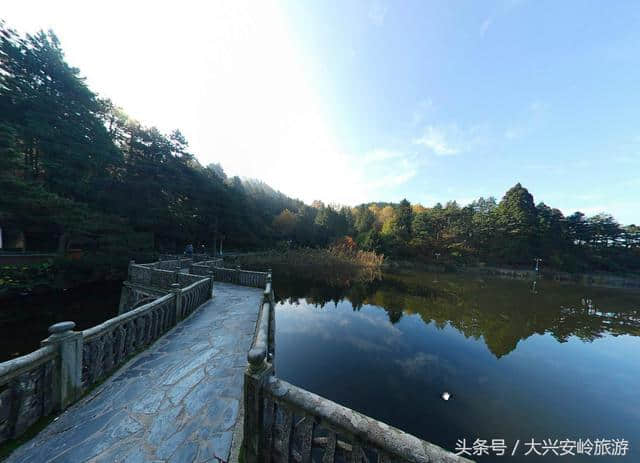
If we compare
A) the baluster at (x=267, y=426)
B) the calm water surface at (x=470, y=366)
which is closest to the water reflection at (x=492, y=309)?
the calm water surface at (x=470, y=366)

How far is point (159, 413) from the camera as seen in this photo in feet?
10.3

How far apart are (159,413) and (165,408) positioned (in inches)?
4.0

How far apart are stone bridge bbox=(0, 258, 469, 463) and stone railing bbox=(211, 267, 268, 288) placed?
618 cm

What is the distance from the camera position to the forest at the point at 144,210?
13578mm

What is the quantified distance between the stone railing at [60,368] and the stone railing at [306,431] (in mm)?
2676

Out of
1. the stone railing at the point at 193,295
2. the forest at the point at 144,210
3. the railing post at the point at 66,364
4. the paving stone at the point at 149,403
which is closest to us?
the railing post at the point at 66,364

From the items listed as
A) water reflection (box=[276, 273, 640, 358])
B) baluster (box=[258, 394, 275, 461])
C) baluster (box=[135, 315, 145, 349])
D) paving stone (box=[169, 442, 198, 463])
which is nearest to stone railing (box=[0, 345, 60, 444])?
baluster (box=[135, 315, 145, 349])

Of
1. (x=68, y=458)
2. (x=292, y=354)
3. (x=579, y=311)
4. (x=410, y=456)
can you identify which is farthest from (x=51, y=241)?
(x=579, y=311)

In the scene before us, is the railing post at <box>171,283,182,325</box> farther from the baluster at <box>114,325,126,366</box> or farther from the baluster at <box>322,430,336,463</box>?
the baluster at <box>322,430,336,463</box>

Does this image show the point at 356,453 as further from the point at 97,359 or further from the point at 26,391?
the point at 97,359

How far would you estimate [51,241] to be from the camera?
1770 cm

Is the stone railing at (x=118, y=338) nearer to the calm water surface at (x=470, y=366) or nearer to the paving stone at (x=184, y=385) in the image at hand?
the paving stone at (x=184, y=385)

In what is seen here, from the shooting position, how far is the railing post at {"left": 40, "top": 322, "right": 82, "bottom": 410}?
2988 millimetres

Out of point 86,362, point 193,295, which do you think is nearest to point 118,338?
point 86,362
